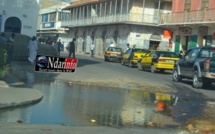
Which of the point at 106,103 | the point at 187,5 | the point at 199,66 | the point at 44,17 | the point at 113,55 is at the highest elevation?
the point at 44,17

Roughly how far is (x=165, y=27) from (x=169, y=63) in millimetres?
21625

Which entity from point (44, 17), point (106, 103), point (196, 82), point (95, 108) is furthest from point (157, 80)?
point (44, 17)

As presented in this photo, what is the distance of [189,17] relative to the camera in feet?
140

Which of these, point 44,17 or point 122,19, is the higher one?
point 44,17

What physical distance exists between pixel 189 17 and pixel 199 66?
23499 millimetres

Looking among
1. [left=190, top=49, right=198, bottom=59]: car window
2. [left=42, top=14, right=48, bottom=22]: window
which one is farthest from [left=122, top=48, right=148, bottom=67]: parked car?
[left=42, top=14, right=48, bottom=22]: window

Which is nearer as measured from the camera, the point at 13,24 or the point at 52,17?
the point at 13,24

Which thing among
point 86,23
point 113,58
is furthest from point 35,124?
point 86,23

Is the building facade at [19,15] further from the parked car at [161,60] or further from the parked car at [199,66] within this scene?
the parked car at [199,66]

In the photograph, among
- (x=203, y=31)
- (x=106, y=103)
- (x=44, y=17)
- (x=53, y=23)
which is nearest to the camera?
(x=106, y=103)

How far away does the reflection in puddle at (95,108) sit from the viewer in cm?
1005

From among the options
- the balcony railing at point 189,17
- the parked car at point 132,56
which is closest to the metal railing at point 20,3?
the parked car at point 132,56

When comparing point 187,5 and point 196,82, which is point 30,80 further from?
point 187,5

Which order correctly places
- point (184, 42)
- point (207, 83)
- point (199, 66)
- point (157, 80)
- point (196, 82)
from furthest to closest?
point (184, 42) → point (157, 80) → point (207, 83) → point (196, 82) → point (199, 66)
